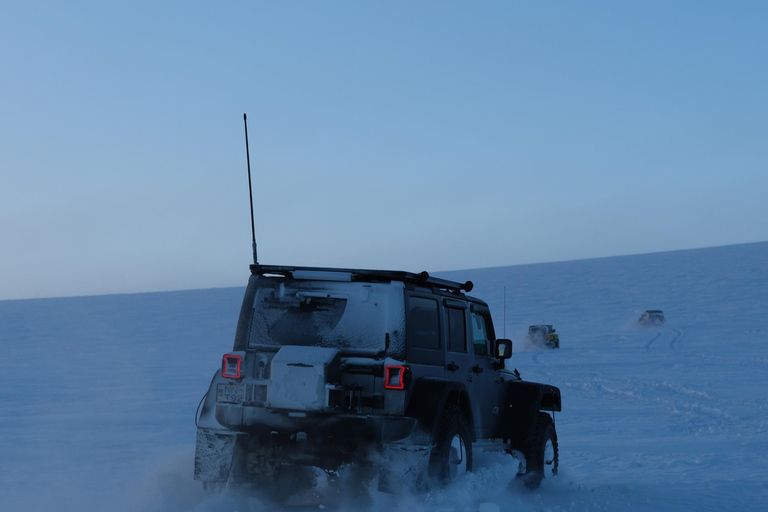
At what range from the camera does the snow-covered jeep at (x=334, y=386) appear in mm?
6582

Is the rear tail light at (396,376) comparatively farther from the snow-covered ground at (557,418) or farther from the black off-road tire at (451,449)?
the snow-covered ground at (557,418)

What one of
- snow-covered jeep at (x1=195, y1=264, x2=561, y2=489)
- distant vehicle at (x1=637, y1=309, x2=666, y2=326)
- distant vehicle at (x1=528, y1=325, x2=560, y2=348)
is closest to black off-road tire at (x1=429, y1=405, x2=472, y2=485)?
snow-covered jeep at (x1=195, y1=264, x2=561, y2=489)

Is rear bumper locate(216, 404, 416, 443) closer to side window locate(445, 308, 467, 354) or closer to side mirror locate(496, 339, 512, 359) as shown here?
side window locate(445, 308, 467, 354)

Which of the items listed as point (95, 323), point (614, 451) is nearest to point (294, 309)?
point (614, 451)

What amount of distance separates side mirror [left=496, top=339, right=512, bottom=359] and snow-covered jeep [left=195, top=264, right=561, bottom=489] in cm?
132

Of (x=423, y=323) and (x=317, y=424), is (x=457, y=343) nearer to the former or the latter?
(x=423, y=323)

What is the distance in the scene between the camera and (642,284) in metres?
64.9

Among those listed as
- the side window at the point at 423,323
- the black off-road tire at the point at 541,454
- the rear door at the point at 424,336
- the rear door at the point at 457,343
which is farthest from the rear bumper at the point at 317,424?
the black off-road tire at the point at 541,454

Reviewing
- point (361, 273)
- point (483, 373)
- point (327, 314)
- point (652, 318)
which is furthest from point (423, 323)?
point (652, 318)

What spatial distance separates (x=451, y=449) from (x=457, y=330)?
3.91 feet

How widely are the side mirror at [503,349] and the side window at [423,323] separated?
142 cm

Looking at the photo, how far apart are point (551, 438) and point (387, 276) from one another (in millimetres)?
3418

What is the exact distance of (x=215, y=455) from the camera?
6.85 metres

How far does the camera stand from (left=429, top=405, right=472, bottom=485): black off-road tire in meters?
6.78
